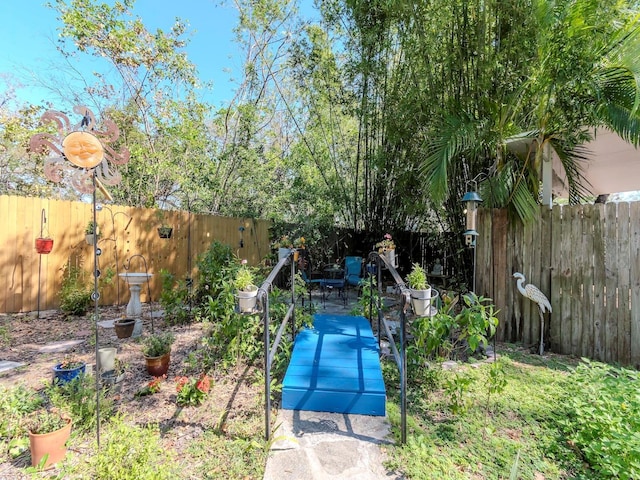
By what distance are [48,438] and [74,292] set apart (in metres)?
3.45

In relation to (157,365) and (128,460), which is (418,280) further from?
(157,365)

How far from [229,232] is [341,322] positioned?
4.05m

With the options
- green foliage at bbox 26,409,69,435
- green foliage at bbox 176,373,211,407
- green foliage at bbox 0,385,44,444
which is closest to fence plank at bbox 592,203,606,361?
green foliage at bbox 176,373,211,407

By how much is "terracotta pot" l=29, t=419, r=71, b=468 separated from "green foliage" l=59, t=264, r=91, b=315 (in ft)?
10.9

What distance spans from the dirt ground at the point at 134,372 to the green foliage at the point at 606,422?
1.94 m

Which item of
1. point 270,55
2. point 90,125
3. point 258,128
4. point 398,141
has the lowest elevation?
point 90,125

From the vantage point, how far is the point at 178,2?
643cm

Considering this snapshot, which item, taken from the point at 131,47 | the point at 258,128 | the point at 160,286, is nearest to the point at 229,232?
the point at 160,286

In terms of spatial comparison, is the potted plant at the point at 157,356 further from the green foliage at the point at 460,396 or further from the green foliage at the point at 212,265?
the green foliage at the point at 460,396

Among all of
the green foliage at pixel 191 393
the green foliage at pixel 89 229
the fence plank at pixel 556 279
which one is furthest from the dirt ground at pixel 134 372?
the fence plank at pixel 556 279

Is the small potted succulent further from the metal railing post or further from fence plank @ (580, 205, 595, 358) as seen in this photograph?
fence plank @ (580, 205, 595, 358)

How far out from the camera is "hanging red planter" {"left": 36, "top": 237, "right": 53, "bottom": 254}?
157 inches

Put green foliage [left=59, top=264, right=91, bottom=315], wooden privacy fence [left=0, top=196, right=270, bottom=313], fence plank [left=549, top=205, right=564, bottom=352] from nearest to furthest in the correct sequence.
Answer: fence plank [left=549, top=205, right=564, bottom=352]
wooden privacy fence [left=0, top=196, right=270, bottom=313]
green foliage [left=59, top=264, right=91, bottom=315]

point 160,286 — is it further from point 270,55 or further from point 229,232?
point 270,55
